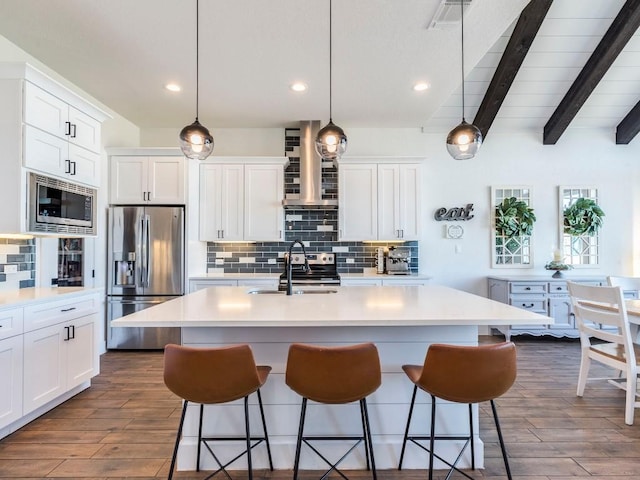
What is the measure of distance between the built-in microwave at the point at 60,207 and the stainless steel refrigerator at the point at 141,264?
0.82 meters

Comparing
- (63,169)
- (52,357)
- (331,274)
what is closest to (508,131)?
(331,274)

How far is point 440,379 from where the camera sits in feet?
5.34

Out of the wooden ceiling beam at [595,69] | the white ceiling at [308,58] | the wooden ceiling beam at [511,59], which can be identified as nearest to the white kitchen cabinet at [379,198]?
the white ceiling at [308,58]

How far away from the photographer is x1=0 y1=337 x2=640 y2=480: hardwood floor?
6.51 feet

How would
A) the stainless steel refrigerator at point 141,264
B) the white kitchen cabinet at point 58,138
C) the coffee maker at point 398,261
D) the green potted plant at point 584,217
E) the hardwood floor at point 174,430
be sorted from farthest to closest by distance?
the green potted plant at point 584,217, the coffee maker at point 398,261, the stainless steel refrigerator at point 141,264, the white kitchen cabinet at point 58,138, the hardwood floor at point 174,430

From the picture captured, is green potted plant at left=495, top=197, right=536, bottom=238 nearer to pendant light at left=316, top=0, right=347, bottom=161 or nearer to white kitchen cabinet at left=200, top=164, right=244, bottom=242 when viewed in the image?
pendant light at left=316, top=0, right=347, bottom=161

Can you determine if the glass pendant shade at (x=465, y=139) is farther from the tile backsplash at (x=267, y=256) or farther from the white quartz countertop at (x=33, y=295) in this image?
the white quartz countertop at (x=33, y=295)

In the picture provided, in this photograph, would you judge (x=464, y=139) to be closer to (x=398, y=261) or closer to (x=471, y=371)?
(x=471, y=371)

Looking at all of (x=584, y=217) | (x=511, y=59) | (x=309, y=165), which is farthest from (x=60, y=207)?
(x=584, y=217)

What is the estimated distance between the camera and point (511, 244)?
4.97 m

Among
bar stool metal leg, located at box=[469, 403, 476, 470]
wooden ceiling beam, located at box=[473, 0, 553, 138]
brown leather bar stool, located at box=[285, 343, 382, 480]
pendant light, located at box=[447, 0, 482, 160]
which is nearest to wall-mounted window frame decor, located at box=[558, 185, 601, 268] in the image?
wooden ceiling beam, located at box=[473, 0, 553, 138]

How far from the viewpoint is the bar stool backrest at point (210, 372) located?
158 centimetres

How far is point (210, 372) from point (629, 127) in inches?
234

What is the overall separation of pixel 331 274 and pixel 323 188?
117cm
